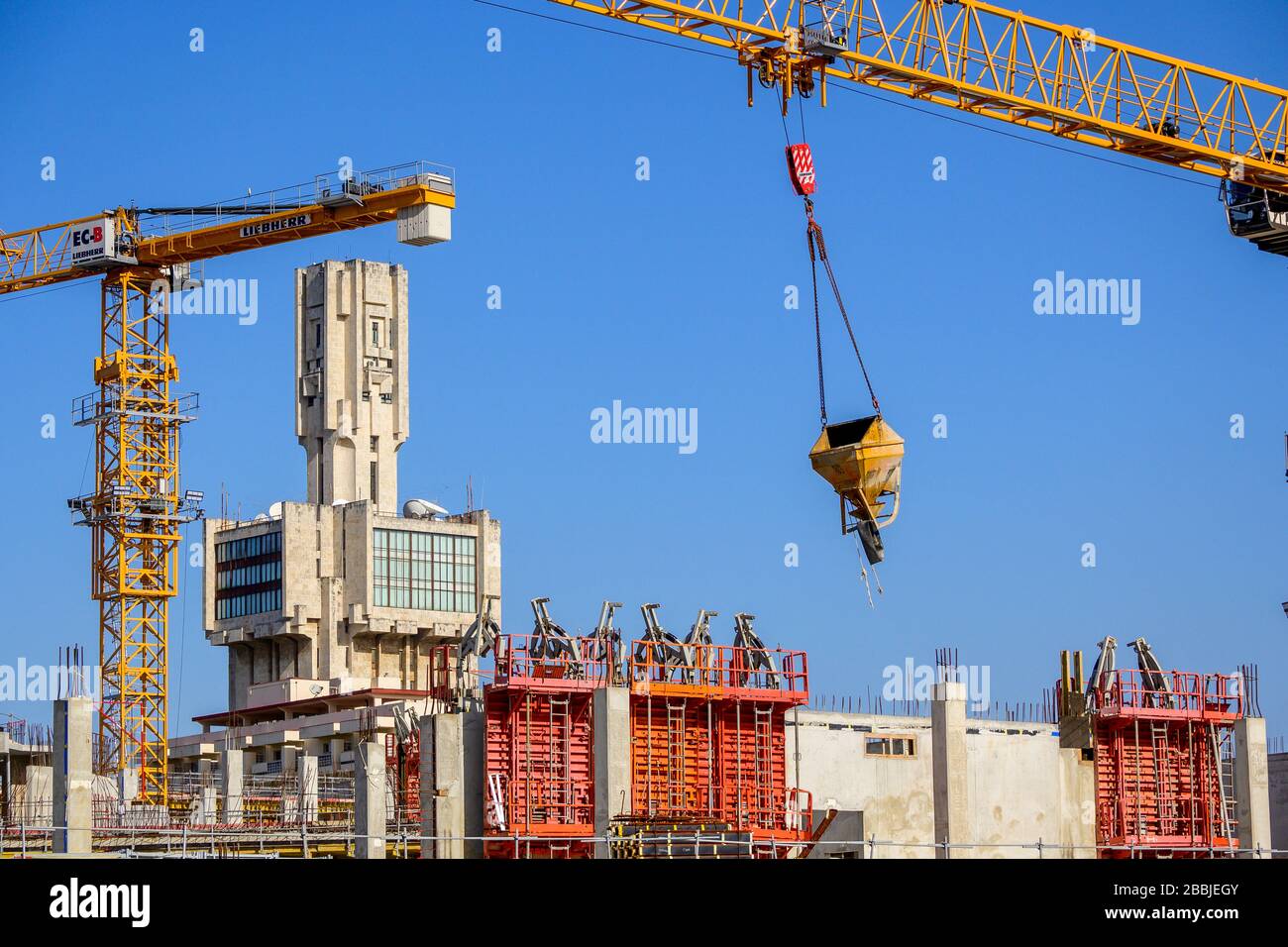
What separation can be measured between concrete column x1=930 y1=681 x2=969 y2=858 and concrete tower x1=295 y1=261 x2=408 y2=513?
68.9 m

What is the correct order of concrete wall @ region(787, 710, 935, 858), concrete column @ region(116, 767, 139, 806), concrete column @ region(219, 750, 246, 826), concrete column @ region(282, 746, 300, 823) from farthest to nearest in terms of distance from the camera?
1. concrete column @ region(116, 767, 139, 806)
2. concrete column @ region(219, 750, 246, 826)
3. concrete column @ region(282, 746, 300, 823)
4. concrete wall @ region(787, 710, 935, 858)

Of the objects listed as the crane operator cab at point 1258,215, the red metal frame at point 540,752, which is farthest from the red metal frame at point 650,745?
the crane operator cab at point 1258,215

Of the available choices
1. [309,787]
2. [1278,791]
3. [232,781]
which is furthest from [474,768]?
[1278,791]

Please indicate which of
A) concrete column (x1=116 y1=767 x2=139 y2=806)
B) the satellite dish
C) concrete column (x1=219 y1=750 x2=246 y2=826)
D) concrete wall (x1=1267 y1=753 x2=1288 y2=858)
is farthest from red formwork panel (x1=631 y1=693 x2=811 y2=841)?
the satellite dish

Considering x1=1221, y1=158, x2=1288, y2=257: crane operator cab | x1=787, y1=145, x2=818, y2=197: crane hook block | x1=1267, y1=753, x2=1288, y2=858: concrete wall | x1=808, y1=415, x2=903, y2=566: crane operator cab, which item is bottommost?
x1=1267, y1=753, x2=1288, y2=858: concrete wall

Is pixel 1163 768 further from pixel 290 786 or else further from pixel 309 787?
pixel 290 786

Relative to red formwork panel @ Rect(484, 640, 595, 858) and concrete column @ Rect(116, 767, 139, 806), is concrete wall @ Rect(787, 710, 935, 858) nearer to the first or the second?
red formwork panel @ Rect(484, 640, 595, 858)

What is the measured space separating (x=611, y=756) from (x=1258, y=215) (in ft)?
125

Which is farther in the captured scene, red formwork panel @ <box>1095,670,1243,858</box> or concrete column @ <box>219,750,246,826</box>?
concrete column @ <box>219,750,246,826</box>

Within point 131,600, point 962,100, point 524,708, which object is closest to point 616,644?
point 524,708

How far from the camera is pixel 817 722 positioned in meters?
62.9

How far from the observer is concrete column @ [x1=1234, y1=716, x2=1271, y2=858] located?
56219 mm
